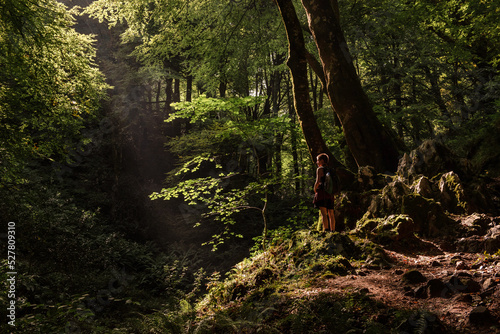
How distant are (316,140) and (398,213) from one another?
2.25 metres

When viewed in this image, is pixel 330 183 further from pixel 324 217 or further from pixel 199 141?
pixel 199 141

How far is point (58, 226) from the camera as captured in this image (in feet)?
34.5

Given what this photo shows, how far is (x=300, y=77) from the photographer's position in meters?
6.44

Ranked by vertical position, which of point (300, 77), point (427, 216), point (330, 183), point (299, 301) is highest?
point (300, 77)

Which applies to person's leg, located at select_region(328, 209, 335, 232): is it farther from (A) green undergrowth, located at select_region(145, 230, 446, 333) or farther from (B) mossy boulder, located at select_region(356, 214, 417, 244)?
(A) green undergrowth, located at select_region(145, 230, 446, 333)

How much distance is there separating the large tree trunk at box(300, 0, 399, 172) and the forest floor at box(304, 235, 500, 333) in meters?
2.89

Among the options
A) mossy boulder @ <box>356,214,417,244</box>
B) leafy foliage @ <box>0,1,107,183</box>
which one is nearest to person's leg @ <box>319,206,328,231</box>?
mossy boulder @ <box>356,214,417,244</box>

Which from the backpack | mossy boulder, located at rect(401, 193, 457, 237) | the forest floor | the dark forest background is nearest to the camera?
the forest floor

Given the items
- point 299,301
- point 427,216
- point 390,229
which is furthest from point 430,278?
point 427,216

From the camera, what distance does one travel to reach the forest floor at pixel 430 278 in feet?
7.91

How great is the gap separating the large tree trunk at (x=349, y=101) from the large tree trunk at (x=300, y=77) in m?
1.00

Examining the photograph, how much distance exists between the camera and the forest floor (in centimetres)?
241

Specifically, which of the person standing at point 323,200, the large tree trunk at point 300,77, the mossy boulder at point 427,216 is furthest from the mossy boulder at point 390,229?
the large tree trunk at point 300,77

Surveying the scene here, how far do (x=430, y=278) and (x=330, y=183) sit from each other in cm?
246
